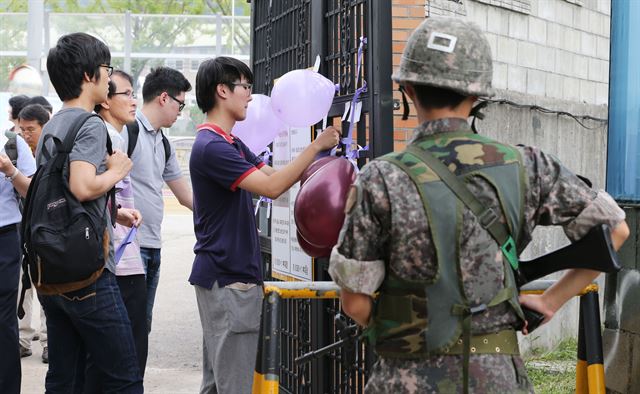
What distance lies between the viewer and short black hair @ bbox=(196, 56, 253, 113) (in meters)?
4.57

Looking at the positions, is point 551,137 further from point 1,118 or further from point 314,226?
point 1,118

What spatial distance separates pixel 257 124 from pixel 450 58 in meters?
2.78

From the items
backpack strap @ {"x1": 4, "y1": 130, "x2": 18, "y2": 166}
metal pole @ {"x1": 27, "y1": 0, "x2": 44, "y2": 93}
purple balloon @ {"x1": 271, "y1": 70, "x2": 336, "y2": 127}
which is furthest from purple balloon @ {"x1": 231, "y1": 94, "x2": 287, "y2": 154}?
metal pole @ {"x1": 27, "y1": 0, "x2": 44, "y2": 93}

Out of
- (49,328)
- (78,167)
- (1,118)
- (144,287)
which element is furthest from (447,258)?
(1,118)

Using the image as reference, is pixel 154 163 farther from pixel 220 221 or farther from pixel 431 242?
pixel 431 242

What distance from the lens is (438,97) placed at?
8.71 feet

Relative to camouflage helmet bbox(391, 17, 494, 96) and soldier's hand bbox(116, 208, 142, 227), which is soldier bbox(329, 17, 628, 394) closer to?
camouflage helmet bbox(391, 17, 494, 96)

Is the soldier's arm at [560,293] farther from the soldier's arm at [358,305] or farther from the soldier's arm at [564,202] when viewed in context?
the soldier's arm at [358,305]

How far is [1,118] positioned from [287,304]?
8849 mm

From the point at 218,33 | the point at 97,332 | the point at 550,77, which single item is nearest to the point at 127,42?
the point at 218,33

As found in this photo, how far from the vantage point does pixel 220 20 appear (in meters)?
29.9

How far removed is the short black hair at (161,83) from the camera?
623 centimetres

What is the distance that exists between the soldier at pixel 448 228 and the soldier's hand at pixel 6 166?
364 cm

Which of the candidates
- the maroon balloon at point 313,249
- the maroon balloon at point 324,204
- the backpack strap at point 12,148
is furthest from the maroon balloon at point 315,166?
the backpack strap at point 12,148
